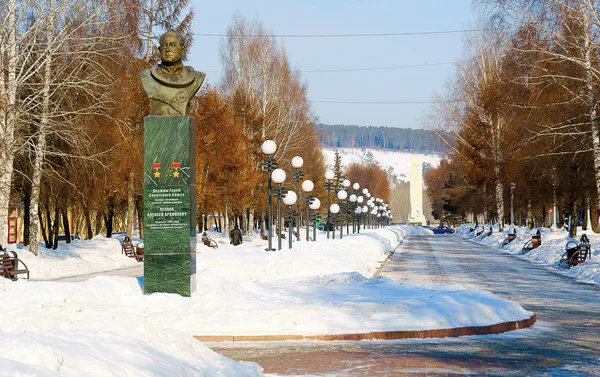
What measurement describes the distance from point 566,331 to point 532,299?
17.9ft

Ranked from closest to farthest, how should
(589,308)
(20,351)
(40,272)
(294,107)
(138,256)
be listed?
(20,351) < (589,308) < (40,272) < (138,256) < (294,107)

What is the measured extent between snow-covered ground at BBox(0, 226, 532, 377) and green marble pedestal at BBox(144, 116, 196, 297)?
0.42m

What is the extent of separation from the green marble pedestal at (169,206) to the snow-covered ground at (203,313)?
42 centimetres

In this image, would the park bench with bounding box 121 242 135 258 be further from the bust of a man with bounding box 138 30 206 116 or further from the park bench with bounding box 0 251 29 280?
the bust of a man with bounding box 138 30 206 116

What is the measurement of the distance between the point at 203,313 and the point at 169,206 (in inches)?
103

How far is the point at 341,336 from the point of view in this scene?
39.9 ft

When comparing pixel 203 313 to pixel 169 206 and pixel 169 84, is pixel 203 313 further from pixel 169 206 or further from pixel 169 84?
pixel 169 84

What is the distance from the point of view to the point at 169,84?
51.5ft

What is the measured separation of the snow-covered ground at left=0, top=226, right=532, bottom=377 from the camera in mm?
6855

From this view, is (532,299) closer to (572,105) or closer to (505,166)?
(572,105)

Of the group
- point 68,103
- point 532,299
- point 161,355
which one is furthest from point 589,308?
point 68,103

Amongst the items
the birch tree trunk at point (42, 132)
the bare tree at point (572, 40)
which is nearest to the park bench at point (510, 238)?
the bare tree at point (572, 40)

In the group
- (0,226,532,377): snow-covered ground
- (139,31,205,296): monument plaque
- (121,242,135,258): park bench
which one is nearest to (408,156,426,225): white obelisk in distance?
(121,242,135,258): park bench

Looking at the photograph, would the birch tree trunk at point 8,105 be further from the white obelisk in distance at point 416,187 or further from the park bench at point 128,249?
the white obelisk in distance at point 416,187
